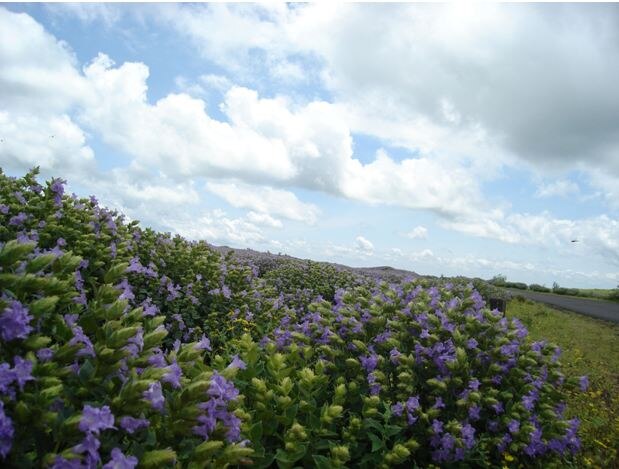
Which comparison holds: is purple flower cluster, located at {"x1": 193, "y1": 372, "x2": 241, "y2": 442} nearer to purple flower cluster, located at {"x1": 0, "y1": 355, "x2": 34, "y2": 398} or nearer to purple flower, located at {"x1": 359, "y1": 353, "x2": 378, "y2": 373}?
purple flower cluster, located at {"x1": 0, "y1": 355, "x2": 34, "y2": 398}

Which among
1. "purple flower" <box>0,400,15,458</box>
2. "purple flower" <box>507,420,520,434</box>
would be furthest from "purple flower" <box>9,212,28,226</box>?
"purple flower" <box>507,420,520,434</box>

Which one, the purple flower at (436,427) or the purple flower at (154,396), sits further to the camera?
the purple flower at (436,427)

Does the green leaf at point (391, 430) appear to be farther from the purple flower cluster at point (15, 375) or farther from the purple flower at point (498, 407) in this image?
the purple flower cluster at point (15, 375)

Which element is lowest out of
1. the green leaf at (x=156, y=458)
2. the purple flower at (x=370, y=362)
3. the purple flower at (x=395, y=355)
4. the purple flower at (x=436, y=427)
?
the purple flower at (x=436, y=427)

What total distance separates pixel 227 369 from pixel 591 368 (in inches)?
322

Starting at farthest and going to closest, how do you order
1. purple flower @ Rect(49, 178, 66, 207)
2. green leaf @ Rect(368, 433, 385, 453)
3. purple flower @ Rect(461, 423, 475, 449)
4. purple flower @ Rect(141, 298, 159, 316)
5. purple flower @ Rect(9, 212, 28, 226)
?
purple flower @ Rect(49, 178, 66, 207) < purple flower @ Rect(9, 212, 28, 226) < purple flower @ Rect(461, 423, 475, 449) < purple flower @ Rect(141, 298, 159, 316) < green leaf @ Rect(368, 433, 385, 453)

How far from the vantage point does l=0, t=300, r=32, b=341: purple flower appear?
166 centimetres

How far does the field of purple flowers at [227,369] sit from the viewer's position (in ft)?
5.73

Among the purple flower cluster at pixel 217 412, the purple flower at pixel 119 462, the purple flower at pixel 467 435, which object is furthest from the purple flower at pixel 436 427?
the purple flower at pixel 119 462

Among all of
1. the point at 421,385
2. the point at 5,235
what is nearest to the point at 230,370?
the point at 421,385

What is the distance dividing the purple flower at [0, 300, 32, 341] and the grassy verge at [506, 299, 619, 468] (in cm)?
409

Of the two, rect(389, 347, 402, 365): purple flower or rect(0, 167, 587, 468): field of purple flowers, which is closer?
rect(0, 167, 587, 468): field of purple flowers

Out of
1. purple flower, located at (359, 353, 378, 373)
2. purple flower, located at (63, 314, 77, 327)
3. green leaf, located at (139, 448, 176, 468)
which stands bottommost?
green leaf, located at (139, 448, 176, 468)

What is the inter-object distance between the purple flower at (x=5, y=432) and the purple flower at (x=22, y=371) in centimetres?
10
